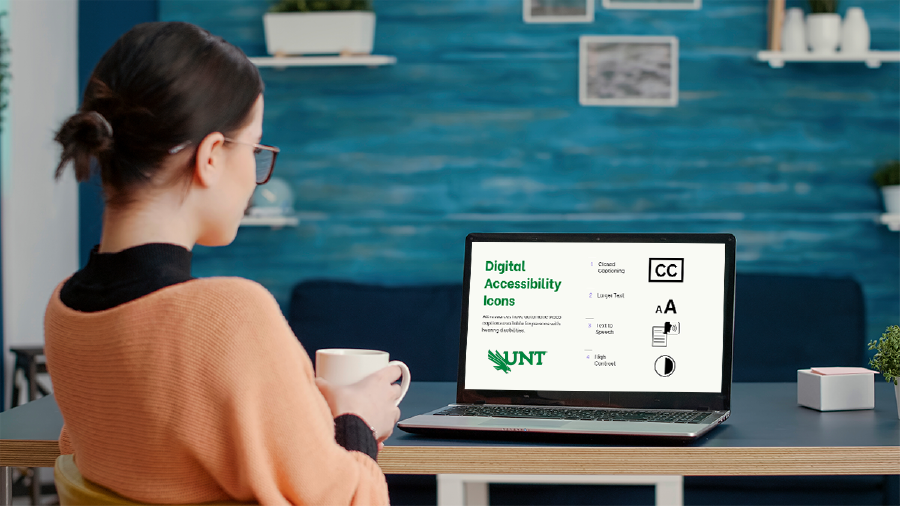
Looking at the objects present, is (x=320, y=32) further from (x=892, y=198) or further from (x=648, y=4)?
(x=892, y=198)

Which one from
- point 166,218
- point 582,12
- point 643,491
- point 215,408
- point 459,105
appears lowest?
point 643,491

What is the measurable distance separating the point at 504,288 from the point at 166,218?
701 mm

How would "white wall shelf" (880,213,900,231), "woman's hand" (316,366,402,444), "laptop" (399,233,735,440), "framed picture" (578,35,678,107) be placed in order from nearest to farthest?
"woman's hand" (316,366,402,444), "laptop" (399,233,735,440), "white wall shelf" (880,213,900,231), "framed picture" (578,35,678,107)

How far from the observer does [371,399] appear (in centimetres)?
100

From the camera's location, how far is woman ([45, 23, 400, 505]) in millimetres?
759

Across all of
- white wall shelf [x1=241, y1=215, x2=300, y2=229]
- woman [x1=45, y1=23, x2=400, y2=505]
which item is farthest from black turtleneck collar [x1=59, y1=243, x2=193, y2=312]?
white wall shelf [x1=241, y1=215, x2=300, y2=229]

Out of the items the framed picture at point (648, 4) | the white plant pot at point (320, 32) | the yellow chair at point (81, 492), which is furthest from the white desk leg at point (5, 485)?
the framed picture at point (648, 4)

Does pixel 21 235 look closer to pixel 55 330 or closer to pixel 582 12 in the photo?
pixel 582 12

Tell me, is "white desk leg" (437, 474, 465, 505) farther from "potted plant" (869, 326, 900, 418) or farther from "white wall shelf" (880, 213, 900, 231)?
"white wall shelf" (880, 213, 900, 231)

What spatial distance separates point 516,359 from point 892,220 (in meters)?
2.45

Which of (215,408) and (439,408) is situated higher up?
(215,408)

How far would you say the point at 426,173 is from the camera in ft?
11.3

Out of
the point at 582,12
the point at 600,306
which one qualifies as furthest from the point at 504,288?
the point at 582,12

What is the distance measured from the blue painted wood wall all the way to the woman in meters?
2.49
